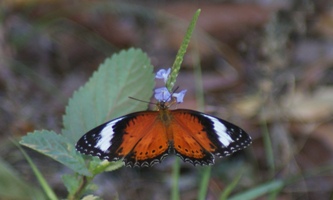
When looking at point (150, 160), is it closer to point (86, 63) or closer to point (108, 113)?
point (108, 113)

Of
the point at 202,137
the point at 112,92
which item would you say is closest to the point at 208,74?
the point at 112,92

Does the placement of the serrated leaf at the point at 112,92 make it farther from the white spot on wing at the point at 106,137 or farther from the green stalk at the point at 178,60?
the green stalk at the point at 178,60

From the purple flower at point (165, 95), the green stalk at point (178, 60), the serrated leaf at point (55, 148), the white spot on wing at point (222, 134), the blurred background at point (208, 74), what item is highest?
the blurred background at point (208, 74)

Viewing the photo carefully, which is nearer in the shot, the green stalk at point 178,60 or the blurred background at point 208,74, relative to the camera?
the green stalk at point 178,60

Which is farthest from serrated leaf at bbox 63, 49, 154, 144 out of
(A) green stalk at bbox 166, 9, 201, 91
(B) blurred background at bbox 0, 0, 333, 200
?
(B) blurred background at bbox 0, 0, 333, 200

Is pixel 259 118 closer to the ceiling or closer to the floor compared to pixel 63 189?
closer to the ceiling

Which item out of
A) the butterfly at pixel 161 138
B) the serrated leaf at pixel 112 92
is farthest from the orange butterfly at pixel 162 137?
the serrated leaf at pixel 112 92

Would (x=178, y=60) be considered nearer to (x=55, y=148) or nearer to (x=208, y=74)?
(x=55, y=148)

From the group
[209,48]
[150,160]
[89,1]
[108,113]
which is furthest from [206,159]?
[89,1]
